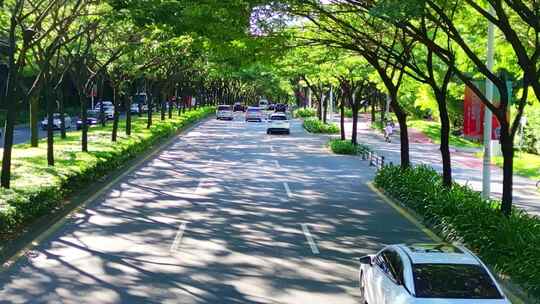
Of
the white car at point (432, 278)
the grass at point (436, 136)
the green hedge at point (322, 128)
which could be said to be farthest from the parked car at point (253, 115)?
the white car at point (432, 278)

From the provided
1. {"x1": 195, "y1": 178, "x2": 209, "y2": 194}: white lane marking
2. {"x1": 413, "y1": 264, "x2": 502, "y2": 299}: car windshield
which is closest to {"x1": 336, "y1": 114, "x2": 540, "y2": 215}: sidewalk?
{"x1": 195, "y1": 178, "x2": 209, "y2": 194}: white lane marking

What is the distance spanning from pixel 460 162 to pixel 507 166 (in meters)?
21.2

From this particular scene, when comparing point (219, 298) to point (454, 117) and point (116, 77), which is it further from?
point (454, 117)

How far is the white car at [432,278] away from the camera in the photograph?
743 cm

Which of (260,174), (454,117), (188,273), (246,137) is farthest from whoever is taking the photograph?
(454,117)

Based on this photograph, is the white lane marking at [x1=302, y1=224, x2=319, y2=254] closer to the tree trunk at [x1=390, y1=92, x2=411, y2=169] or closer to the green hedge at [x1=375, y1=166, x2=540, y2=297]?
the green hedge at [x1=375, y1=166, x2=540, y2=297]

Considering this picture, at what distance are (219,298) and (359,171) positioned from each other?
17.5 meters

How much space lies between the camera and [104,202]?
18.0 m

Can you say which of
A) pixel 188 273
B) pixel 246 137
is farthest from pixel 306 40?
pixel 246 137

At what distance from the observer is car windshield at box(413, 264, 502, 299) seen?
7.46 m

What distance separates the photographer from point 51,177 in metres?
17.4

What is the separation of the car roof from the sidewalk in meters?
11.2

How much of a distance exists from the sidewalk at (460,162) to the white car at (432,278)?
11.5m

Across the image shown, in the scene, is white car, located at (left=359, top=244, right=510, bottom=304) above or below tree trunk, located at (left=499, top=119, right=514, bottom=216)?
below
